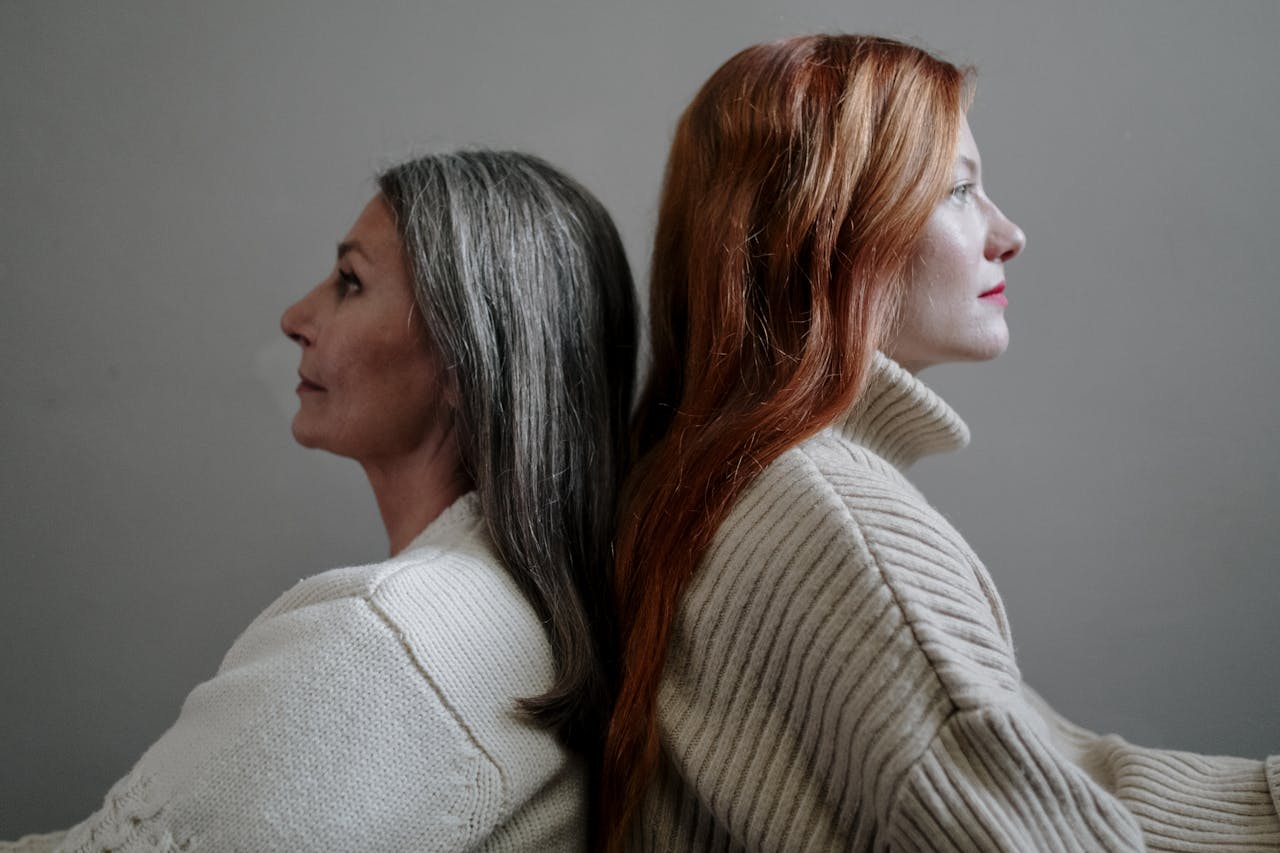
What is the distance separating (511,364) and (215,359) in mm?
720

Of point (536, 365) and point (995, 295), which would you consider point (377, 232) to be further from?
point (995, 295)

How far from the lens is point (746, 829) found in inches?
35.2

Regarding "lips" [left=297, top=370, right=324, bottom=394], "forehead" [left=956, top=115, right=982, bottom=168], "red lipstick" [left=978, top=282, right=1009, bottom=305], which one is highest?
"forehead" [left=956, top=115, right=982, bottom=168]

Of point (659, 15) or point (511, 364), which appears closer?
point (511, 364)

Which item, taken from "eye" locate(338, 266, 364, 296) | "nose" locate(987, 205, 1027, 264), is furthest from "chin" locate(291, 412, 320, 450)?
"nose" locate(987, 205, 1027, 264)

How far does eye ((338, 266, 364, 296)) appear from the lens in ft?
3.96

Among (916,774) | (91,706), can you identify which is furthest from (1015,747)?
(91,706)

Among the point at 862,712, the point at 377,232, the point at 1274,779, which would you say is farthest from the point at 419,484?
the point at 1274,779

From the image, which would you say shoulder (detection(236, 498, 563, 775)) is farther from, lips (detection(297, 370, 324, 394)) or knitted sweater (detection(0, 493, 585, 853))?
lips (detection(297, 370, 324, 394))

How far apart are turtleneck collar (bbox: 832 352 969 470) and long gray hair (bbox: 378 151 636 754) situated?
30cm

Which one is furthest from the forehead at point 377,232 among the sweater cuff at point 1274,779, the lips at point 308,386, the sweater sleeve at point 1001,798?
the sweater cuff at point 1274,779

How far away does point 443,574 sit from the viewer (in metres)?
0.97

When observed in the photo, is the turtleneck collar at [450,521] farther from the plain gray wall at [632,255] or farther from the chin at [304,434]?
the plain gray wall at [632,255]

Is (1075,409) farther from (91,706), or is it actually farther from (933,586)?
(91,706)
